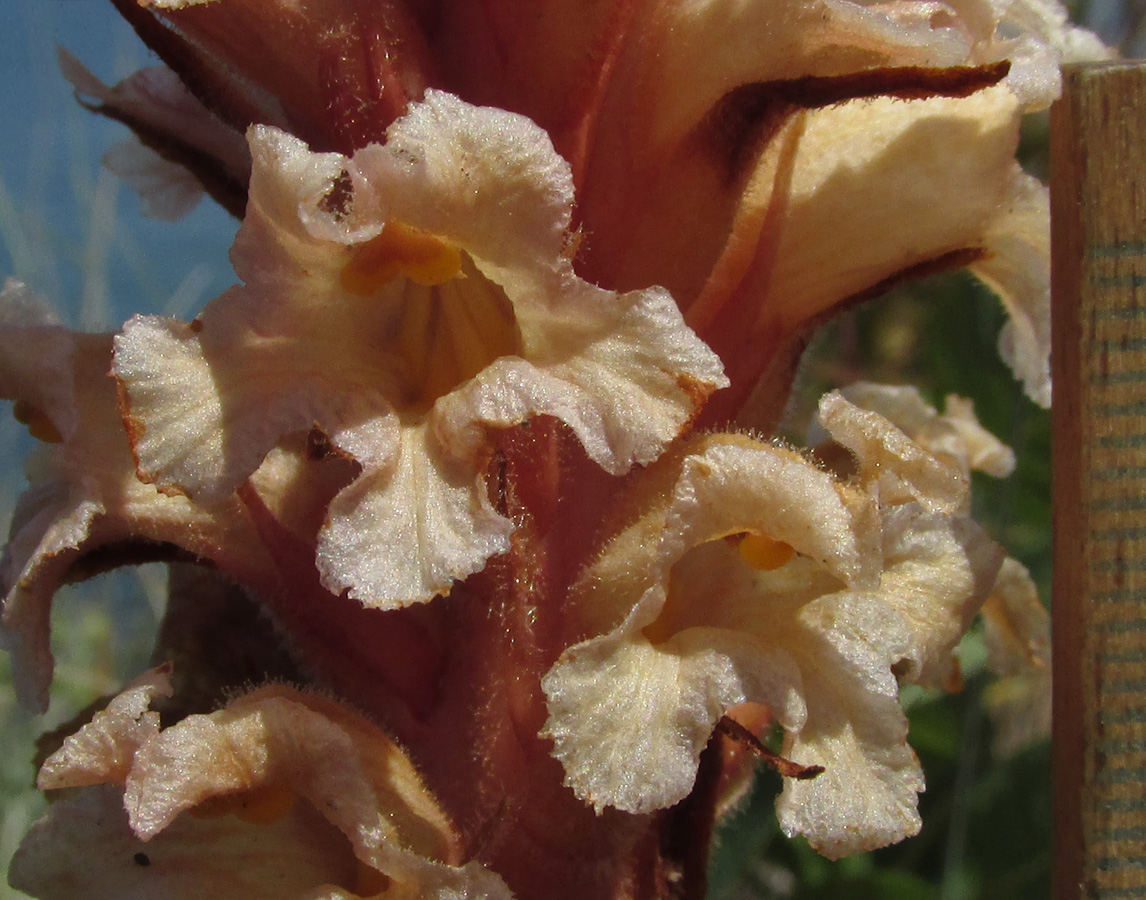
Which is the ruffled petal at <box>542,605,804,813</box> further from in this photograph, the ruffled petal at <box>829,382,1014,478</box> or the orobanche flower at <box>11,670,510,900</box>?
the ruffled petal at <box>829,382,1014,478</box>

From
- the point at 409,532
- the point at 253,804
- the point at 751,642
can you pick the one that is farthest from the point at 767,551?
the point at 253,804

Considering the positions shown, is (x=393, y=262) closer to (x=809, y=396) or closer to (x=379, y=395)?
(x=379, y=395)

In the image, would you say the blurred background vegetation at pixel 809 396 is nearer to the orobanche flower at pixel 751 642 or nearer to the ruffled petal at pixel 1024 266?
the ruffled petal at pixel 1024 266

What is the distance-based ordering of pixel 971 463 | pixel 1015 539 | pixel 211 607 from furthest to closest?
pixel 1015 539
pixel 971 463
pixel 211 607

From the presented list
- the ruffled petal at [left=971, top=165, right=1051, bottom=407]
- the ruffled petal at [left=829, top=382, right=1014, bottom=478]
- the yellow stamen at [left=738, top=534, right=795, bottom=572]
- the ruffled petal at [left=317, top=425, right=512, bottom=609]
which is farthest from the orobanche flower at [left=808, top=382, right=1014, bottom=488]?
the ruffled petal at [left=317, top=425, right=512, bottom=609]

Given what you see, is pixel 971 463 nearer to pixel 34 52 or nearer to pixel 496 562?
pixel 496 562

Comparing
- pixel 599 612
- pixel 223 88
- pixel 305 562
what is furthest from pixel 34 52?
pixel 599 612

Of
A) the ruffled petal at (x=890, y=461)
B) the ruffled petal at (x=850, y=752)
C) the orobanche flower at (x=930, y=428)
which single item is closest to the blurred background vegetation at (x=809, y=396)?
the orobanche flower at (x=930, y=428)
